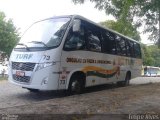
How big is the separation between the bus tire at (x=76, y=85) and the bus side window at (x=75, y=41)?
1007mm

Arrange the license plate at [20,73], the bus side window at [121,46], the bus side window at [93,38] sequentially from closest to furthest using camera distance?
1. the license plate at [20,73]
2. the bus side window at [93,38]
3. the bus side window at [121,46]

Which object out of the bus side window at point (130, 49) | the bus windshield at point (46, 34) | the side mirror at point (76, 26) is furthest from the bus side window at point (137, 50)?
the bus windshield at point (46, 34)

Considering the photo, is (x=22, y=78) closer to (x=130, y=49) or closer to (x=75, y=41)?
(x=75, y=41)

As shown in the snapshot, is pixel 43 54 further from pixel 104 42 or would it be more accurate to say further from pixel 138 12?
pixel 104 42

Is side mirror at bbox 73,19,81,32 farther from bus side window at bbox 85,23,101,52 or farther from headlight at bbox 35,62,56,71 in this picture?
headlight at bbox 35,62,56,71

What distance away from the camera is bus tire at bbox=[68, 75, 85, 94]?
10720mm

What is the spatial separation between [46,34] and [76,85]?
2048 millimetres

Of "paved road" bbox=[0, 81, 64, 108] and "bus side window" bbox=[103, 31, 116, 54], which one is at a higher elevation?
"bus side window" bbox=[103, 31, 116, 54]

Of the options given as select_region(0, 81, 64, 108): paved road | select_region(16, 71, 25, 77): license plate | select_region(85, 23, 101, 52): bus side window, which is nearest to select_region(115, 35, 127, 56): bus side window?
select_region(85, 23, 101, 52): bus side window

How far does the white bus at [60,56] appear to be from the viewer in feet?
31.8

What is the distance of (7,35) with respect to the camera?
3641cm

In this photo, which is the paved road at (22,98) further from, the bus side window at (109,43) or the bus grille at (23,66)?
the bus side window at (109,43)

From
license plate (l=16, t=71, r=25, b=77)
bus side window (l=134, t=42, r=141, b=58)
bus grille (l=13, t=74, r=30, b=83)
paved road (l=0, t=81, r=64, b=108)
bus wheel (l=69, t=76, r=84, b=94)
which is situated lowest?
paved road (l=0, t=81, r=64, b=108)

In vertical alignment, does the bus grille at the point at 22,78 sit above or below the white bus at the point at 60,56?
below
